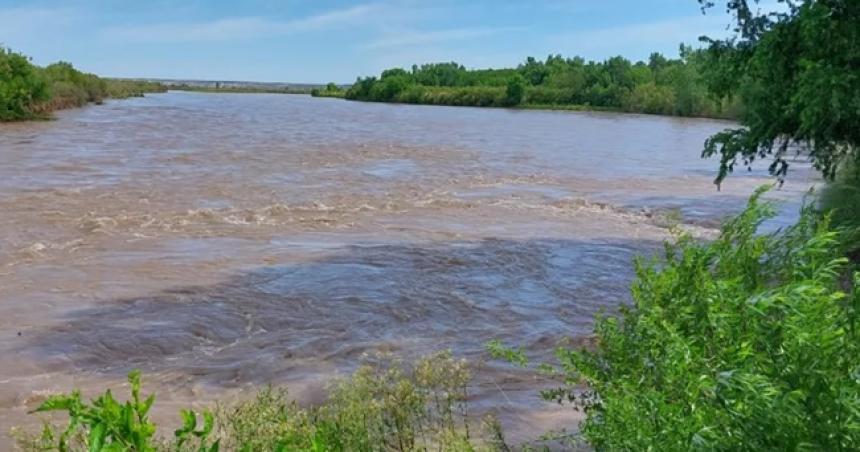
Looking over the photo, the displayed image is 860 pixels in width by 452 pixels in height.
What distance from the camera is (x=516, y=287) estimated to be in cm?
1227

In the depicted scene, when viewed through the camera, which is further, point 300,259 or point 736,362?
point 300,259

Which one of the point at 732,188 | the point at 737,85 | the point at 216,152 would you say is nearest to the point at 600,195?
the point at 732,188

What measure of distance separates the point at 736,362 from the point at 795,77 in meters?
9.65

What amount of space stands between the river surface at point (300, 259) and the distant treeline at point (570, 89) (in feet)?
149

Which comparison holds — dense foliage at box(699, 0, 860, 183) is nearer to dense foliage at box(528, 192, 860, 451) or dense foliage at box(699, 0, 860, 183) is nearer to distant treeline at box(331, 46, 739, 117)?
dense foliage at box(528, 192, 860, 451)

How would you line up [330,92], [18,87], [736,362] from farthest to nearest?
1. [330,92]
2. [18,87]
3. [736,362]

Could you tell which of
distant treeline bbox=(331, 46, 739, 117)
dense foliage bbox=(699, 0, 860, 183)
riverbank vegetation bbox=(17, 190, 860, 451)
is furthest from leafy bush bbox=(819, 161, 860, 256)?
distant treeline bbox=(331, 46, 739, 117)

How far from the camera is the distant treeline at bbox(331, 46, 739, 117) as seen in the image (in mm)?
77125

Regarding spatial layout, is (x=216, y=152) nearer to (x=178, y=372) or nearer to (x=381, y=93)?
(x=178, y=372)

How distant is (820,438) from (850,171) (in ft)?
55.1

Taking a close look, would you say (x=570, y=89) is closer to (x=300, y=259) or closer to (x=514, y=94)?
(x=514, y=94)

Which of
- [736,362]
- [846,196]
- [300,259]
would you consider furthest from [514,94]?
[736,362]

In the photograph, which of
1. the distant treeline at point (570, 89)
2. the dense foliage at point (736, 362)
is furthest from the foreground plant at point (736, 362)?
the distant treeline at point (570, 89)

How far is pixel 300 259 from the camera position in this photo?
44.3ft
